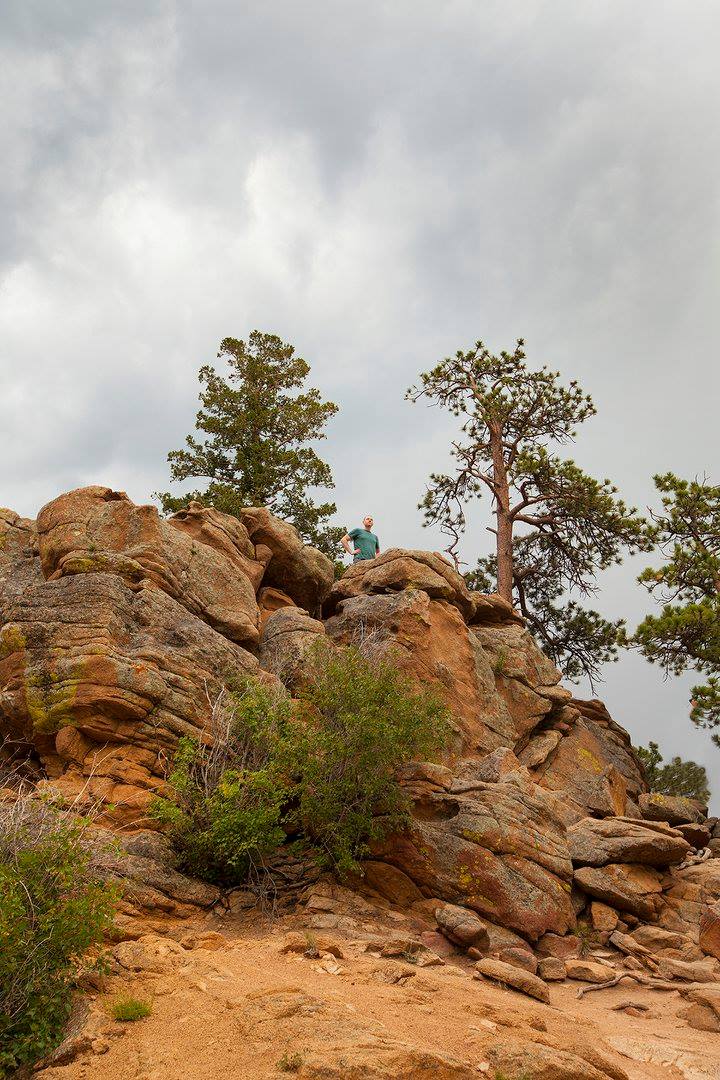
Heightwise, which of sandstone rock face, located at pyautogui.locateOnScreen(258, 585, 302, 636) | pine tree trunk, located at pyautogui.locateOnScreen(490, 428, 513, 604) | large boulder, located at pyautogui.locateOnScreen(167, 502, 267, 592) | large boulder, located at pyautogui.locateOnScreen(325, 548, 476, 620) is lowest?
sandstone rock face, located at pyautogui.locateOnScreen(258, 585, 302, 636)

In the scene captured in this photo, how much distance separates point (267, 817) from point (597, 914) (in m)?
6.80

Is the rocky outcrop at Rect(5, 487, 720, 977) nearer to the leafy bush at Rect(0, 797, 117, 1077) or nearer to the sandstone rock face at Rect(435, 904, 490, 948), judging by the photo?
the sandstone rock face at Rect(435, 904, 490, 948)

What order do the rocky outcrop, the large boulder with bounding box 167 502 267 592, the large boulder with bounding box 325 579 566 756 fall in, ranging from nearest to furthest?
the rocky outcrop
the large boulder with bounding box 325 579 566 756
the large boulder with bounding box 167 502 267 592

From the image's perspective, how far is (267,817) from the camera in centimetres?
1210

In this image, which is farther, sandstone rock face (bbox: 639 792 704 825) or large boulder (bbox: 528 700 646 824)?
sandstone rock face (bbox: 639 792 704 825)

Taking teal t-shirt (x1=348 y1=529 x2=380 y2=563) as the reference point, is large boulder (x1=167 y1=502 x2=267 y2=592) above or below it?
below

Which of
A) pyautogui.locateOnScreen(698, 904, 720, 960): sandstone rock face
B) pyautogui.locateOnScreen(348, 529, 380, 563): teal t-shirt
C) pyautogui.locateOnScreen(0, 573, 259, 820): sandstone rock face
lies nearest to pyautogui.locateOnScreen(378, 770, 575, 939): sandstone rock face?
pyautogui.locateOnScreen(698, 904, 720, 960): sandstone rock face

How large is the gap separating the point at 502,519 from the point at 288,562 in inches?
438

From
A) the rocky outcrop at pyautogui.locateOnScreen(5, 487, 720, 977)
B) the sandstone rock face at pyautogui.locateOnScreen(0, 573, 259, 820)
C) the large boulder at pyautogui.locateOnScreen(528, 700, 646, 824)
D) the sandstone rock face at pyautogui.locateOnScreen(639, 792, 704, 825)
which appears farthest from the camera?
the sandstone rock face at pyautogui.locateOnScreen(639, 792, 704, 825)

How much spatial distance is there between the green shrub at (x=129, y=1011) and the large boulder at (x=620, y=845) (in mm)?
10131

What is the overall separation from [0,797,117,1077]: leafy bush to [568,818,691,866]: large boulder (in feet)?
34.0

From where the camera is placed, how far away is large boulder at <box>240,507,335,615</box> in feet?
75.6

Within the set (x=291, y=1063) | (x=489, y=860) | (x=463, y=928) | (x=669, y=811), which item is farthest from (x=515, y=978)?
(x=669, y=811)

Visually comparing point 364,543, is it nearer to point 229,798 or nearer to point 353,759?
point 353,759
